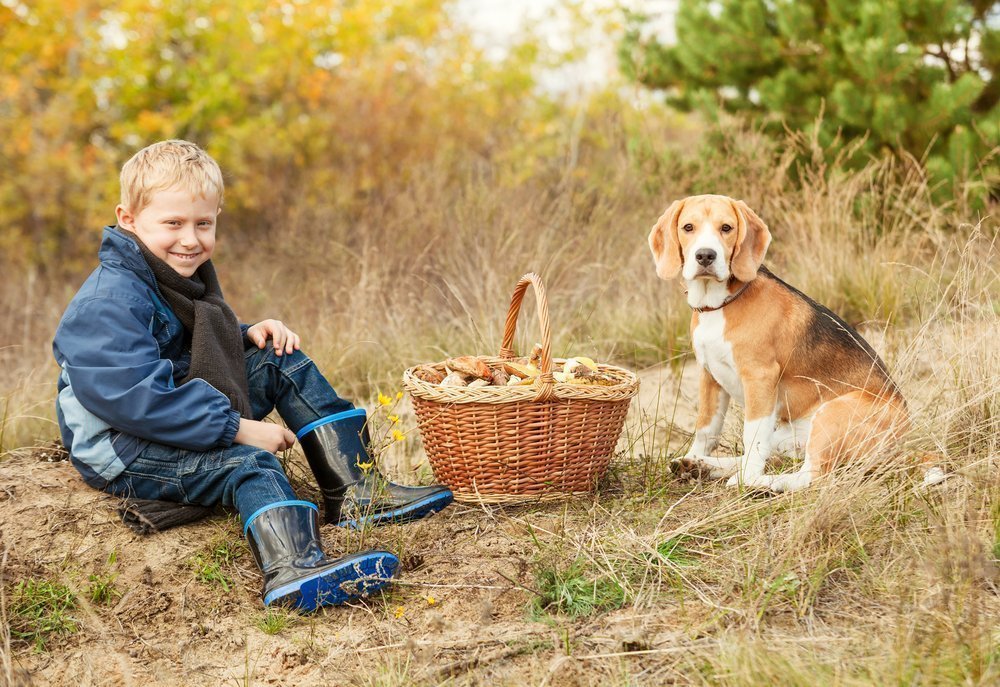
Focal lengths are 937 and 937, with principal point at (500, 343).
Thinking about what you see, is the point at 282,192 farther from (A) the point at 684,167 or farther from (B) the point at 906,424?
(B) the point at 906,424

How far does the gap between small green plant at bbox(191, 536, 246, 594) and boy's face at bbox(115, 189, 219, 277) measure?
98 cm

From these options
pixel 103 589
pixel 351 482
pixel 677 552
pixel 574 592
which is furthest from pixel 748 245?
pixel 103 589

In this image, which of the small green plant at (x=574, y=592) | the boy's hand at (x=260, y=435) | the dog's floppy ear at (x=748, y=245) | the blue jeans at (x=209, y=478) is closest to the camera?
the small green plant at (x=574, y=592)

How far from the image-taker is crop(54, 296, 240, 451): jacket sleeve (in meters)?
3.02

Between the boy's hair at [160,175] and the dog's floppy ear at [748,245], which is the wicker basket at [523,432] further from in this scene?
the boy's hair at [160,175]

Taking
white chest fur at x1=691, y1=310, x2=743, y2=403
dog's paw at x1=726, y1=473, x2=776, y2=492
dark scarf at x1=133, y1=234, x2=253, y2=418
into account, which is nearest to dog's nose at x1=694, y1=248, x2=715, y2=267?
white chest fur at x1=691, y1=310, x2=743, y2=403

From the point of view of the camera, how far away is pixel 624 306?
5.62 metres

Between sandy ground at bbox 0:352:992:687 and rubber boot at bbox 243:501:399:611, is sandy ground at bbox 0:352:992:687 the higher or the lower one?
the lower one

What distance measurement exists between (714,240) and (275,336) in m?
1.73

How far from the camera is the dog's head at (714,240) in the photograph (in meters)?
3.44

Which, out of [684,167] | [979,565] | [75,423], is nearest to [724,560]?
[979,565]

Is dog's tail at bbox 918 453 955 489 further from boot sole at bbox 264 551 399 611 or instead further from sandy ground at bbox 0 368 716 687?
boot sole at bbox 264 551 399 611

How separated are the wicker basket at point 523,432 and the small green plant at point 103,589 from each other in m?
1.20

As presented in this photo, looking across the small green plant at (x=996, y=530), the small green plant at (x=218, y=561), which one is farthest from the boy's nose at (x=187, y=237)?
the small green plant at (x=996, y=530)
